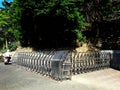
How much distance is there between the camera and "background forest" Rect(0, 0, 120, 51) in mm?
22453

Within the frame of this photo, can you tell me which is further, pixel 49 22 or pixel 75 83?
pixel 49 22

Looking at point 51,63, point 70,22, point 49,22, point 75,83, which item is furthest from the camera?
point 49,22

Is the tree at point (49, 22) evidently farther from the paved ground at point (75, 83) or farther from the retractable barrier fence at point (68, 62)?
the paved ground at point (75, 83)

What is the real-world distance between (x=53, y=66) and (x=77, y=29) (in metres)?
12.2

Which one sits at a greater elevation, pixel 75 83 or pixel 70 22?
pixel 70 22

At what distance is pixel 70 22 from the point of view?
2416 cm

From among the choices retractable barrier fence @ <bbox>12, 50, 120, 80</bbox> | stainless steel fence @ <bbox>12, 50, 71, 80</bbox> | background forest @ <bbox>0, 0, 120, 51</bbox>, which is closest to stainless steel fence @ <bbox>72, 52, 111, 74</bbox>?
retractable barrier fence @ <bbox>12, 50, 120, 80</bbox>

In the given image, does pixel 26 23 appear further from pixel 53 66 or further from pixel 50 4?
pixel 53 66

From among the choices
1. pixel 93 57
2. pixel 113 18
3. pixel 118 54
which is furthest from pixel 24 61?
pixel 113 18

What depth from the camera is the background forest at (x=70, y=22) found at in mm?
22453

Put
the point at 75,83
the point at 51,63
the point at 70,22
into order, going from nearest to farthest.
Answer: the point at 75,83 < the point at 51,63 < the point at 70,22

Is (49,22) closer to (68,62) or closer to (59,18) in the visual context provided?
(59,18)

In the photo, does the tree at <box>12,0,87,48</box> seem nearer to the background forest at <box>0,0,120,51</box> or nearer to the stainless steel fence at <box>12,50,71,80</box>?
the background forest at <box>0,0,120,51</box>

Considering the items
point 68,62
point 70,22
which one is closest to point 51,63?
point 68,62
